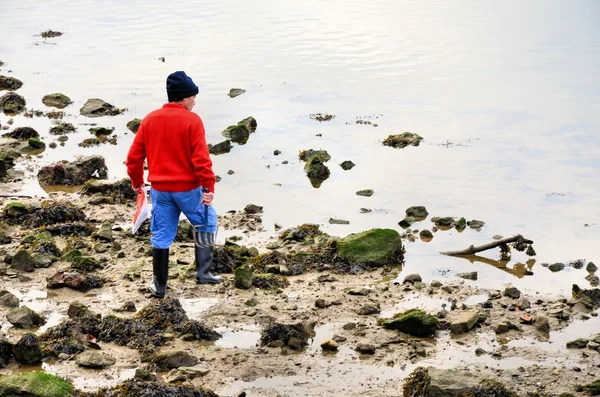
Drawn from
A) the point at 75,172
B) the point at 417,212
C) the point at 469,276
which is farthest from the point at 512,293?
the point at 75,172

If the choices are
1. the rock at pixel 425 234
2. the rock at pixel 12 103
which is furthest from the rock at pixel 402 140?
the rock at pixel 12 103

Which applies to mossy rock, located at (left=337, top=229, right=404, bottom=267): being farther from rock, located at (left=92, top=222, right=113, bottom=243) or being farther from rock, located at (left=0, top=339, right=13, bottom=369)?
rock, located at (left=0, top=339, right=13, bottom=369)

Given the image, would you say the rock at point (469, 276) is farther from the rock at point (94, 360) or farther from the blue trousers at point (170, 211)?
the rock at point (94, 360)

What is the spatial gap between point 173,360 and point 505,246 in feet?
20.9

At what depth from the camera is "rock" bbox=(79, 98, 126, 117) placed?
23.4m

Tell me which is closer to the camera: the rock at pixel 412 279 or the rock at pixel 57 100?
the rock at pixel 412 279

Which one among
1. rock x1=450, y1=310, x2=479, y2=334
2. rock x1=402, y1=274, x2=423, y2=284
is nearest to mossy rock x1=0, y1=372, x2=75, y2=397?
rock x1=450, y1=310, x2=479, y2=334

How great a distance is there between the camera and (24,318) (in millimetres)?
10680

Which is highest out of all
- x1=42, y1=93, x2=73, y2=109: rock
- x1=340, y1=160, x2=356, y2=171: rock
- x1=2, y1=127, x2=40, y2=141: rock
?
x1=42, y1=93, x2=73, y2=109: rock

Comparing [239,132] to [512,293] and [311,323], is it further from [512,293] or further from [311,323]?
[311,323]

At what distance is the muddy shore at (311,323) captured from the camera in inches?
380

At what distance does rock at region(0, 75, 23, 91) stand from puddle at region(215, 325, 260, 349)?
18416mm

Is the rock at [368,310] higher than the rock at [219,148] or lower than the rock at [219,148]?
lower

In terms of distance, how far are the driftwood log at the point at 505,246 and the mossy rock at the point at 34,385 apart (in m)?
6.98
